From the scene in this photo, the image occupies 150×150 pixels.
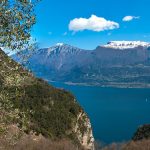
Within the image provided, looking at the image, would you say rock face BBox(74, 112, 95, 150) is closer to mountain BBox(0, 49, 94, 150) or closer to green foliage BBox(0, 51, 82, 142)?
mountain BBox(0, 49, 94, 150)

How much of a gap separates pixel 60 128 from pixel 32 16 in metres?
79.5

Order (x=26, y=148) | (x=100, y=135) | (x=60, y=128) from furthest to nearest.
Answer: (x=100, y=135), (x=60, y=128), (x=26, y=148)

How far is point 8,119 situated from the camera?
14.9m

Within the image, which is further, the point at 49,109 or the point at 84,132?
the point at 49,109

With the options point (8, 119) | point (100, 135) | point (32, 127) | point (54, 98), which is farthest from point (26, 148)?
point (100, 135)

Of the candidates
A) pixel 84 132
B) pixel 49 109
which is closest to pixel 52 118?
pixel 49 109

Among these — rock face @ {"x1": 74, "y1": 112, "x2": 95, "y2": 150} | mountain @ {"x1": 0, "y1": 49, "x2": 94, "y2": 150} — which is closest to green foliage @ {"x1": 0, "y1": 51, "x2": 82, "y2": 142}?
mountain @ {"x1": 0, "y1": 49, "x2": 94, "y2": 150}

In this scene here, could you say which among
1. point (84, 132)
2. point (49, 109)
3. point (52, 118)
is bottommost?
point (84, 132)

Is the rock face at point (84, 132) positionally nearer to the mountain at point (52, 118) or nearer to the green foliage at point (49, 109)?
the mountain at point (52, 118)

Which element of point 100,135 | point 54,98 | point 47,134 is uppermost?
point 54,98

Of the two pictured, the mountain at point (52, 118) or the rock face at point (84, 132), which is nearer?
the mountain at point (52, 118)

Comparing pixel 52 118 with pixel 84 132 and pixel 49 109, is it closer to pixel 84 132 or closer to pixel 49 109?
pixel 49 109

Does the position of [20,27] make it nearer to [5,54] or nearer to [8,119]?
[5,54]

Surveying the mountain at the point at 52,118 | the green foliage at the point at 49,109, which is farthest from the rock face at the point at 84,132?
the green foliage at the point at 49,109
